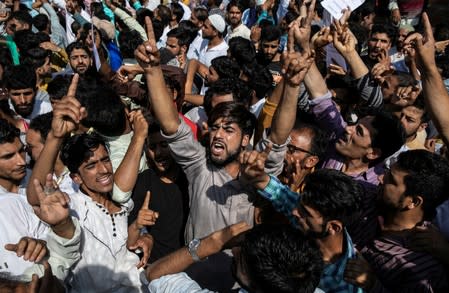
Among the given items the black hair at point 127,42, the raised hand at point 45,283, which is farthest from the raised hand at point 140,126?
the black hair at point 127,42

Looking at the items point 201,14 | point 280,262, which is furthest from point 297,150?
point 201,14

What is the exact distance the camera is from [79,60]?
520 cm

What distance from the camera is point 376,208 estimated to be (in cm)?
253

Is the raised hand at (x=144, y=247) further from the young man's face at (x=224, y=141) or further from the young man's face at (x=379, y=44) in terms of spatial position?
the young man's face at (x=379, y=44)

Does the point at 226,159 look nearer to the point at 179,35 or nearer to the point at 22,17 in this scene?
the point at 179,35

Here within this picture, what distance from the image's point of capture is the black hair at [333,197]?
79.4 inches

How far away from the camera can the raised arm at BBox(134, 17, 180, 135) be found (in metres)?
2.45

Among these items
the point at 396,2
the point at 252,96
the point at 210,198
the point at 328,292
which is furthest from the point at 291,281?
the point at 396,2

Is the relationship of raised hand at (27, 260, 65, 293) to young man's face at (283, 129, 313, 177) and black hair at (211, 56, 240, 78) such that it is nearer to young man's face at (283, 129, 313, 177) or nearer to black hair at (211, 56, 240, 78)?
young man's face at (283, 129, 313, 177)

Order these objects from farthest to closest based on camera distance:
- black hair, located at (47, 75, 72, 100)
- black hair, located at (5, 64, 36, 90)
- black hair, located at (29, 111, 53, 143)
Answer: black hair, located at (5, 64, 36, 90)
black hair, located at (47, 75, 72, 100)
black hair, located at (29, 111, 53, 143)

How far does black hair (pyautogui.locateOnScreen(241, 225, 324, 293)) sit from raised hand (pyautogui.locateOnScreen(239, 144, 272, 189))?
1.88 feet

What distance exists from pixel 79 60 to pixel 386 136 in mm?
3510

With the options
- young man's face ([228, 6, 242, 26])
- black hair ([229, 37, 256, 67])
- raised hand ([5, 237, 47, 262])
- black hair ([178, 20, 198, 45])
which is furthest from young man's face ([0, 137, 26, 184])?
young man's face ([228, 6, 242, 26])

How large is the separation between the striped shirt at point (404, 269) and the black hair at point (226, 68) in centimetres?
267
